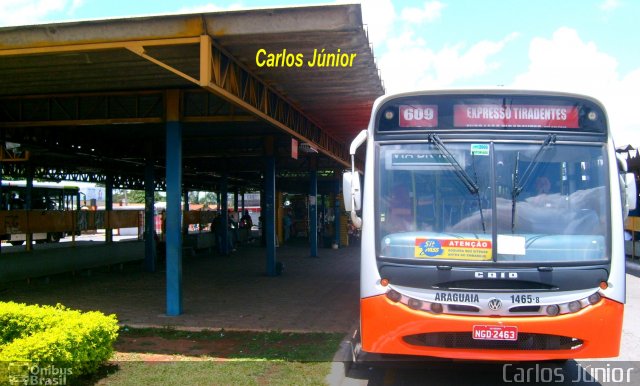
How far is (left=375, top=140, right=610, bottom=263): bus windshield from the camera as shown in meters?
5.32

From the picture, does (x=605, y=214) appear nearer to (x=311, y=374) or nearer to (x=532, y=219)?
(x=532, y=219)

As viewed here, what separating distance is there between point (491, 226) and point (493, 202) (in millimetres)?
240

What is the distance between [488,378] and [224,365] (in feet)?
10.4

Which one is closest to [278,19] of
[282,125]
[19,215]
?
[282,125]

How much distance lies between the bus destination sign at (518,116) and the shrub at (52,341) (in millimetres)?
4481

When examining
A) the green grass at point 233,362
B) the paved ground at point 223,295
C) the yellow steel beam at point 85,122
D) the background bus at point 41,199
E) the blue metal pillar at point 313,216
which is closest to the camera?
the green grass at point 233,362

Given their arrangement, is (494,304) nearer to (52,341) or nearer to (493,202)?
(493,202)

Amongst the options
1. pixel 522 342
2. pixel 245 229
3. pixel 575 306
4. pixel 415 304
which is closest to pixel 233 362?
pixel 415 304

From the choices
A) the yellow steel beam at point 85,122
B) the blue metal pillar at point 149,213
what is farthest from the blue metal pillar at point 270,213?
the yellow steel beam at point 85,122

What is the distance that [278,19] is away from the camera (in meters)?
7.55

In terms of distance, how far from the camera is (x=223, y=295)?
12.7 metres

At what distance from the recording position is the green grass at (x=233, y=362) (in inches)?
244

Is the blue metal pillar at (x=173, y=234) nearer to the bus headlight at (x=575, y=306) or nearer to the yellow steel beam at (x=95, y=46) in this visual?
the yellow steel beam at (x=95, y=46)

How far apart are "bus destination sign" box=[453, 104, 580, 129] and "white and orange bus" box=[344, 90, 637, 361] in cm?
1
